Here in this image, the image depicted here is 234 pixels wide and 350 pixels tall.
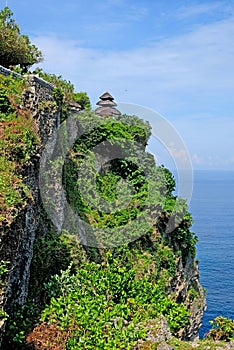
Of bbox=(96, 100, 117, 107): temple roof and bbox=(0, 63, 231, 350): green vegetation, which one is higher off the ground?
bbox=(96, 100, 117, 107): temple roof

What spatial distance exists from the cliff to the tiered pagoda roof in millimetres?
2420

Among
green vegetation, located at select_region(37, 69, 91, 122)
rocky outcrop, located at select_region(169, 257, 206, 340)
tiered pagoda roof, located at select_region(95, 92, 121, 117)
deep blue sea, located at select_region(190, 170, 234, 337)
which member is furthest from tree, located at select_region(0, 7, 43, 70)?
deep blue sea, located at select_region(190, 170, 234, 337)

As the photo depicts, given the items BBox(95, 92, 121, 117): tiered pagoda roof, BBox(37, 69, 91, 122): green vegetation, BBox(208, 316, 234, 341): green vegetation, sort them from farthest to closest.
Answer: BBox(95, 92, 121, 117): tiered pagoda roof < BBox(37, 69, 91, 122): green vegetation < BBox(208, 316, 234, 341): green vegetation

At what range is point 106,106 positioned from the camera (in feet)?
91.4

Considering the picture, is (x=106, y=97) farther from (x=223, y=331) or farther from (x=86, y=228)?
(x=223, y=331)

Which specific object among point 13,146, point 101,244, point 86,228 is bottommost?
point 101,244

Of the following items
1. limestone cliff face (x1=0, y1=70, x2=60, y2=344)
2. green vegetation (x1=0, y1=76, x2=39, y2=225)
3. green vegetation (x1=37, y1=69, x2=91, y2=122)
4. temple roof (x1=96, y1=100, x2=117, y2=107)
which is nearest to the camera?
limestone cliff face (x1=0, y1=70, x2=60, y2=344)

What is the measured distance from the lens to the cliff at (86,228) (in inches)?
420

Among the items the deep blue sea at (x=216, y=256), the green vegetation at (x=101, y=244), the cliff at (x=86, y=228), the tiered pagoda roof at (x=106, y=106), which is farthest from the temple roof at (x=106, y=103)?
the deep blue sea at (x=216, y=256)

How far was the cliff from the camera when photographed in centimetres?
1068

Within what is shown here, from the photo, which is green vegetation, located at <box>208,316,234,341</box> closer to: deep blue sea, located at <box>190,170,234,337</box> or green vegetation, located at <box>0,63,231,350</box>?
green vegetation, located at <box>0,63,231,350</box>

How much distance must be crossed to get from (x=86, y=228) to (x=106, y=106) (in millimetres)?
10235

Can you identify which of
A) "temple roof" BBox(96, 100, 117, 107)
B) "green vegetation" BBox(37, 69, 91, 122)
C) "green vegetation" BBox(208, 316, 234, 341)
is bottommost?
"green vegetation" BBox(208, 316, 234, 341)

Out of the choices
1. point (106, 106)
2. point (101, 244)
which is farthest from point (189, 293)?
point (106, 106)
